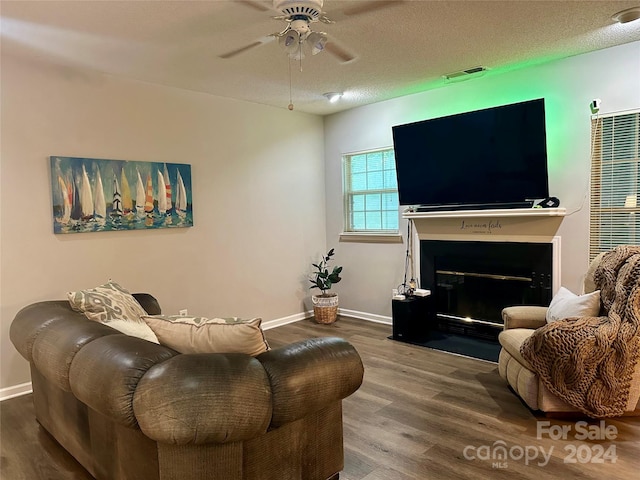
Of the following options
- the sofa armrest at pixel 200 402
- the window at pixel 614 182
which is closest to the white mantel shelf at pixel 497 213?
the window at pixel 614 182

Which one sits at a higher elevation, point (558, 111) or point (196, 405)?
point (558, 111)

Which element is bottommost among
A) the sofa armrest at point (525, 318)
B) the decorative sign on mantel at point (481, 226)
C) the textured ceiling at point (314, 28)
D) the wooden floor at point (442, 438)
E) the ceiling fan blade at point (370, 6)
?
the wooden floor at point (442, 438)

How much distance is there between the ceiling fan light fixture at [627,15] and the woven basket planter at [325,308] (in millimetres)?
3722

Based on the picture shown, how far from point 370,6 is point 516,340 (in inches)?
93.9

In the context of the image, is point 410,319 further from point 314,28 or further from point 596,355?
point 314,28

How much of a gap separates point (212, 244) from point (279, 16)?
2.56m

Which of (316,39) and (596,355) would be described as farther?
(596,355)

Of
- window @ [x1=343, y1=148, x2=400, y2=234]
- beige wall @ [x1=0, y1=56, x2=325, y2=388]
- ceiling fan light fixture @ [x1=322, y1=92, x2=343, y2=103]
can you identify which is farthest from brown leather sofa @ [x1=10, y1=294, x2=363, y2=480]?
window @ [x1=343, y1=148, x2=400, y2=234]

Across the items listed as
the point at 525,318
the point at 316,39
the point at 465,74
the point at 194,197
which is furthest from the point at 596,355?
the point at 194,197

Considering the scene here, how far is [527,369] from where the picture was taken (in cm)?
280

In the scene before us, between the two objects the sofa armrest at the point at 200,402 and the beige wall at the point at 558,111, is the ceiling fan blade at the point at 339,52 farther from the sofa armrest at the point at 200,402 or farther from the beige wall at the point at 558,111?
the sofa armrest at the point at 200,402

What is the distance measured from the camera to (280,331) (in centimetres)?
497

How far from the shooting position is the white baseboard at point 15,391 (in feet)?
10.9

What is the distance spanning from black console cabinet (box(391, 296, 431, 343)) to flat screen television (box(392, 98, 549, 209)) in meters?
1.05
